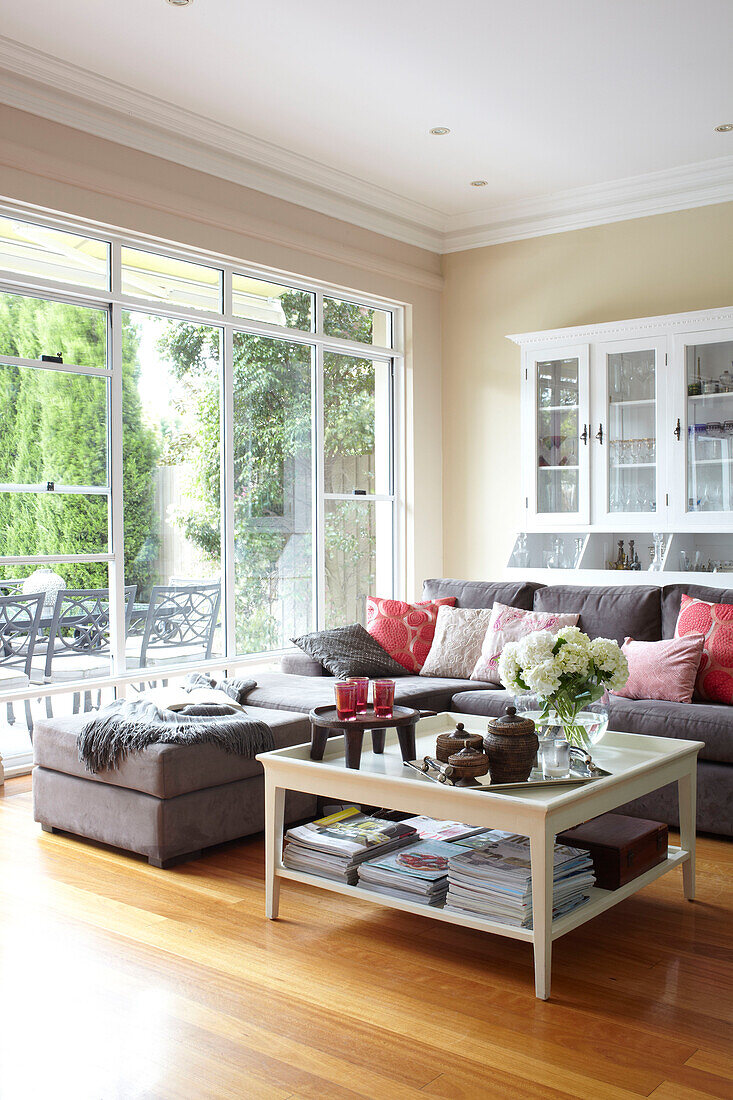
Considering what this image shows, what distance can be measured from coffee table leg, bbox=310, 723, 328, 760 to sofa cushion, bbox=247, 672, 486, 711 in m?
1.03

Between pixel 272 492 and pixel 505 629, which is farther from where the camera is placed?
pixel 272 492

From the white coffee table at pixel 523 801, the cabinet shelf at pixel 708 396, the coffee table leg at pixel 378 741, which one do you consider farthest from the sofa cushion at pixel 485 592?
the coffee table leg at pixel 378 741

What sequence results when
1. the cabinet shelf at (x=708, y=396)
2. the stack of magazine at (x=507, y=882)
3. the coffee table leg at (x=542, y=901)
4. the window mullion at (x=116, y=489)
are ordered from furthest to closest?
the cabinet shelf at (x=708, y=396)
the window mullion at (x=116, y=489)
the stack of magazine at (x=507, y=882)
the coffee table leg at (x=542, y=901)

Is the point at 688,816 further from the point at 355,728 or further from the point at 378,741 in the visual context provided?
the point at 355,728

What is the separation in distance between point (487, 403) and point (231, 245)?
2.09m

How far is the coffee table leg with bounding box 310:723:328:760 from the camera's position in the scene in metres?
2.89

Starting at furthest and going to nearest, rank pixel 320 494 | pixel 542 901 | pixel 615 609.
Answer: pixel 320 494 → pixel 615 609 → pixel 542 901

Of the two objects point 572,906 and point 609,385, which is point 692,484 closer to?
point 609,385

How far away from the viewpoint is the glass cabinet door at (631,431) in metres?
5.60

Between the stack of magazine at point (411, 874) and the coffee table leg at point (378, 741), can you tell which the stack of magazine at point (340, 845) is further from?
the coffee table leg at point (378, 741)

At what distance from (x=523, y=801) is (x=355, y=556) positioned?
4015 mm

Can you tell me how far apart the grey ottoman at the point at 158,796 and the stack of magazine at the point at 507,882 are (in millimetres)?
1109

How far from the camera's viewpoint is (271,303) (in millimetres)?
5746

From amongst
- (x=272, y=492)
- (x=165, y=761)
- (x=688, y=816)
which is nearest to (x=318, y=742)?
(x=165, y=761)
